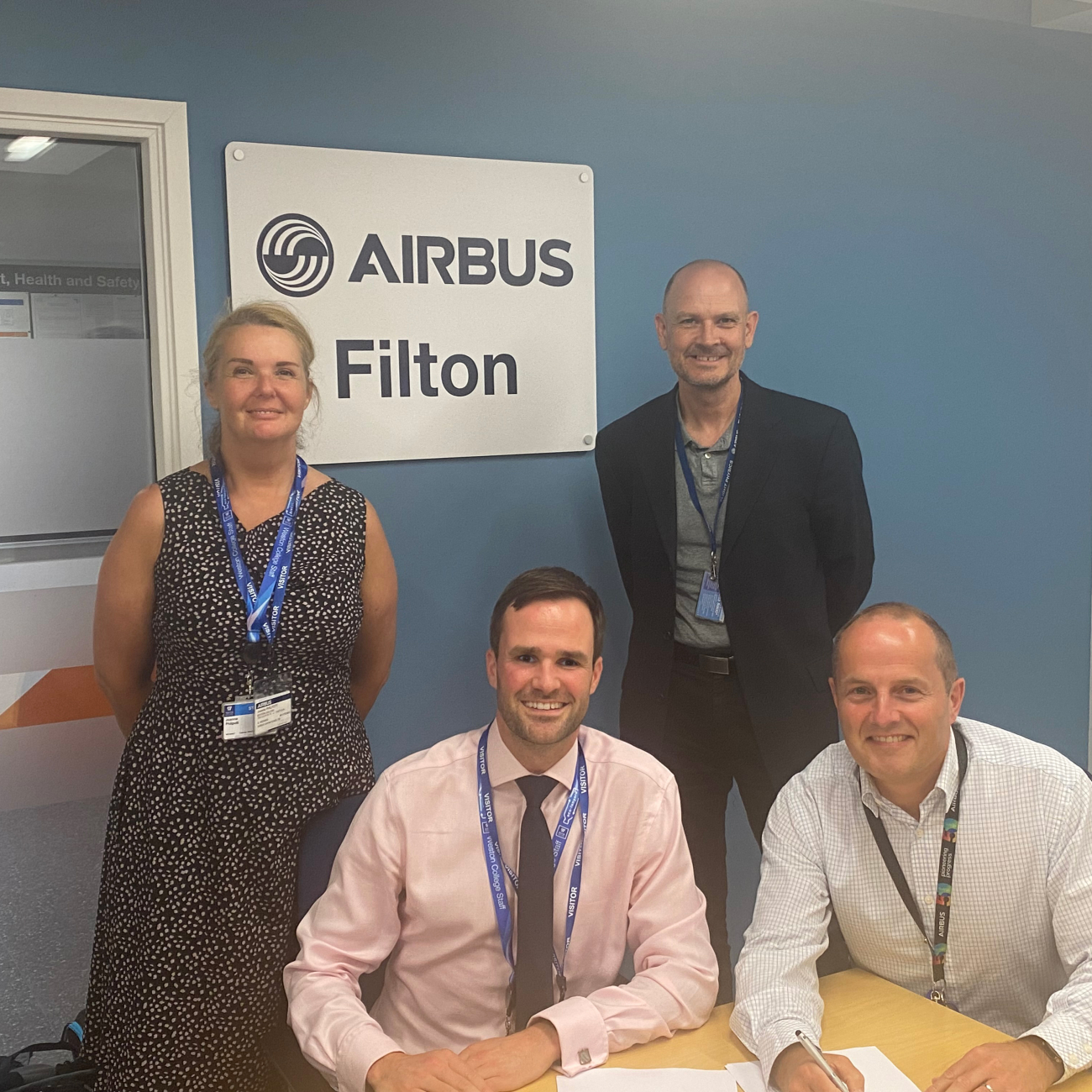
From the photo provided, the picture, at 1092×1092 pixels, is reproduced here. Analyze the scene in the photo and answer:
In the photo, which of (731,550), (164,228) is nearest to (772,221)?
(731,550)

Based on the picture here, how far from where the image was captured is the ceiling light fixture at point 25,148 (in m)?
2.67

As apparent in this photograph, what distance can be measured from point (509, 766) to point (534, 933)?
0.90 feet

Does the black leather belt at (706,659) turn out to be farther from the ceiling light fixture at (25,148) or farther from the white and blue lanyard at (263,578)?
the ceiling light fixture at (25,148)

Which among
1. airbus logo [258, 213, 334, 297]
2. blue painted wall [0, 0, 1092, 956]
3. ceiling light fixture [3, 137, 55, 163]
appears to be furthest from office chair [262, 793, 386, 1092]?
ceiling light fixture [3, 137, 55, 163]

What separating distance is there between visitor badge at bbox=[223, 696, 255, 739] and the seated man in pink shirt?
0.38 meters

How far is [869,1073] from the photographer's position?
5.21 ft

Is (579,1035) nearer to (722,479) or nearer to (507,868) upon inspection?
(507,868)

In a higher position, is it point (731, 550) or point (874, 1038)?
point (731, 550)

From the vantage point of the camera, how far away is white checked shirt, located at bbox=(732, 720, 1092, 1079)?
1886mm

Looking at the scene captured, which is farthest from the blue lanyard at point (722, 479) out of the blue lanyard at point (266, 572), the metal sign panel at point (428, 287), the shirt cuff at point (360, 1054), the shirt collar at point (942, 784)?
the shirt cuff at point (360, 1054)

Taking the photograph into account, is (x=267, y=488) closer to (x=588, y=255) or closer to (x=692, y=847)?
(x=588, y=255)

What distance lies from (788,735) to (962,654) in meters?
1.36

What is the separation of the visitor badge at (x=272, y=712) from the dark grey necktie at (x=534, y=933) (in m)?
0.66

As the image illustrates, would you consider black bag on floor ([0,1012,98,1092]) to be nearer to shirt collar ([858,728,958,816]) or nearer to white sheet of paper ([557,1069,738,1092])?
white sheet of paper ([557,1069,738,1092])
